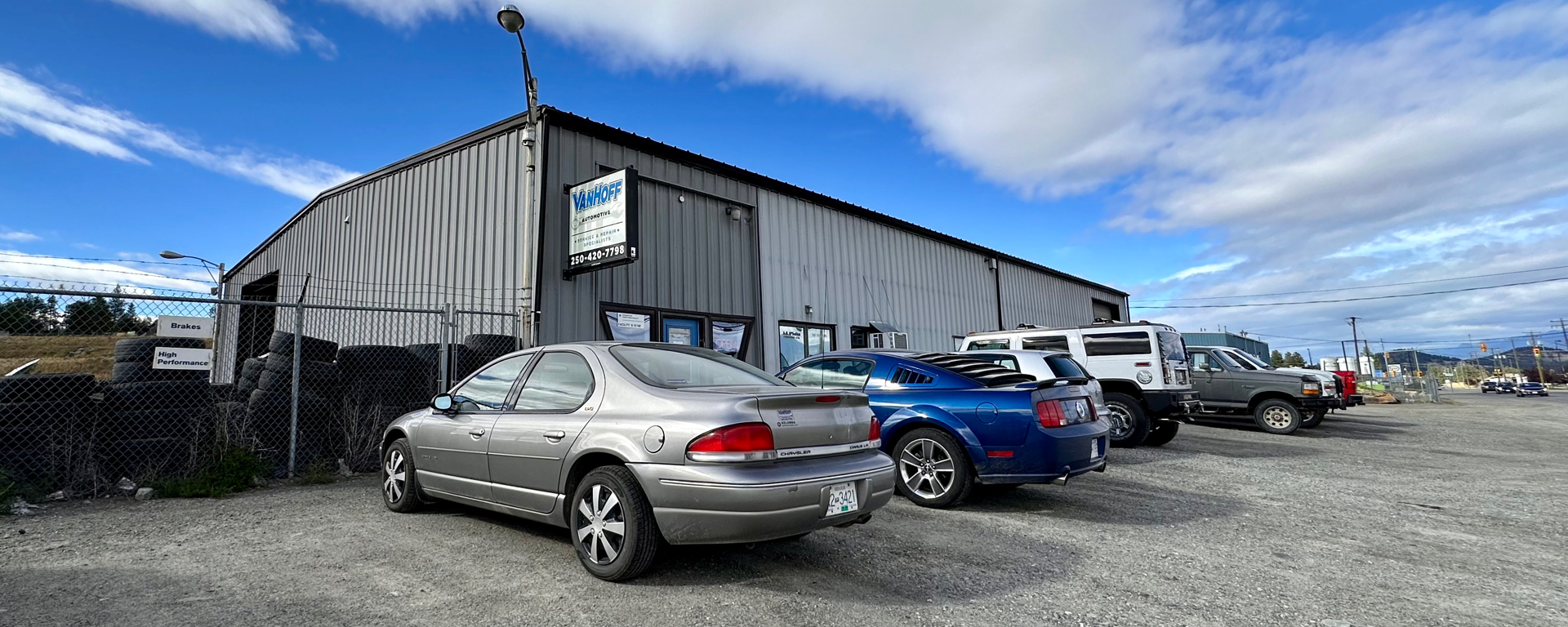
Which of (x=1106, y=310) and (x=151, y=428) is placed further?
(x=1106, y=310)

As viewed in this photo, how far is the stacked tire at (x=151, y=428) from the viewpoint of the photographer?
5715 mm

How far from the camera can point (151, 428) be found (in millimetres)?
5871

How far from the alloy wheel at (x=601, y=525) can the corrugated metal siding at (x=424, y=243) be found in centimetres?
578

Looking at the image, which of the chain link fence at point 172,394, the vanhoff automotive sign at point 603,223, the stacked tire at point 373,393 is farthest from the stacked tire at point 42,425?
the vanhoff automotive sign at point 603,223

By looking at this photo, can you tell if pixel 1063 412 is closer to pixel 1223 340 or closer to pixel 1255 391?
pixel 1255 391

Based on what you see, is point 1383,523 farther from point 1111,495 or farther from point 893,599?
point 893,599

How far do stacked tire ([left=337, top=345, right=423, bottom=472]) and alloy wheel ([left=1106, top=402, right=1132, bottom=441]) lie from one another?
951 centimetres

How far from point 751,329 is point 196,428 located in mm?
7773

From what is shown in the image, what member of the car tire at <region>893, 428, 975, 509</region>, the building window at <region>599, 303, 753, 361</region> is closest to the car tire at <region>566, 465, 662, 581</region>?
the car tire at <region>893, 428, 975, 509</region>

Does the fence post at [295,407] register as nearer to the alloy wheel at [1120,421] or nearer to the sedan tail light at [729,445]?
the sedan tail light at [729,445]

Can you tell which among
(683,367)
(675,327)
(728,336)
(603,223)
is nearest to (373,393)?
(603,223)

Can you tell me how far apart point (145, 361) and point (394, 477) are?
12.4 feet

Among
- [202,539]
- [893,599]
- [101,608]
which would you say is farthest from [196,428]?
[893,599]

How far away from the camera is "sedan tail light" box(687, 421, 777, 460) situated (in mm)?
3281
